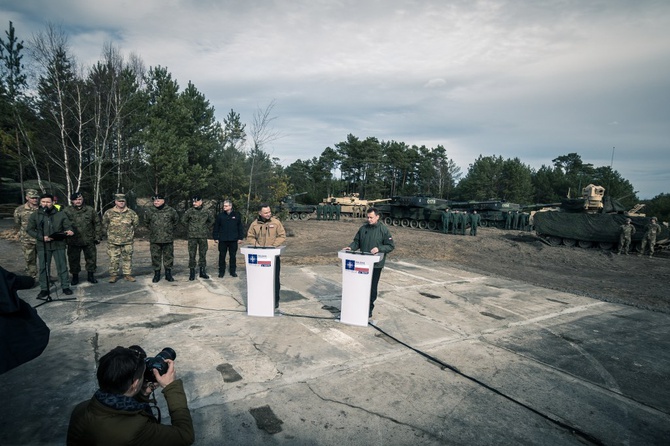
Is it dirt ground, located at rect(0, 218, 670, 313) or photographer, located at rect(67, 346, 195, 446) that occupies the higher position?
photographer, located at rect(67, 346, 195, 446)

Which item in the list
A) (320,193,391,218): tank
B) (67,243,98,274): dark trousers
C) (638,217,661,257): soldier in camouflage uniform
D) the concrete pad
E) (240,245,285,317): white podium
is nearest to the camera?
the concrete pad

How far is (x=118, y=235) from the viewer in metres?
6.67

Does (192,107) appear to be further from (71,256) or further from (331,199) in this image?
(331,199)

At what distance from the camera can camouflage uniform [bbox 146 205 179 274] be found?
6820mm

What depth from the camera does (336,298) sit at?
6387mm

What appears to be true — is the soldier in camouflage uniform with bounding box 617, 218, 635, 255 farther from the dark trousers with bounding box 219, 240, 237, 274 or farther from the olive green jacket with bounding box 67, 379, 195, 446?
the olive green jacket with bounding box 67, 379, 195, 446

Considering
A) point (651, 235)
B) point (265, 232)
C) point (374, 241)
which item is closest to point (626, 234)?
point (651, 235)

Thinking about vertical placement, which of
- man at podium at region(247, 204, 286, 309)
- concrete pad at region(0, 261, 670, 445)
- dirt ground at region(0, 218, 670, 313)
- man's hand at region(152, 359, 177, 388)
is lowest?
dirt ground at region(0, 218, 670, 313)

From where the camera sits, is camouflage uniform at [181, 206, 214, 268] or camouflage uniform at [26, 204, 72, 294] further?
camouflage uniform at [181, 206, 214, 268]

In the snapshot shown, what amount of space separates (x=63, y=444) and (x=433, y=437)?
8.58 feet

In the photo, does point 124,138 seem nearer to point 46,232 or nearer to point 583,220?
point 46,232

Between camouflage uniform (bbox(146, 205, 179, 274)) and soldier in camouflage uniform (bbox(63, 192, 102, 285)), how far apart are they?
0.99 m

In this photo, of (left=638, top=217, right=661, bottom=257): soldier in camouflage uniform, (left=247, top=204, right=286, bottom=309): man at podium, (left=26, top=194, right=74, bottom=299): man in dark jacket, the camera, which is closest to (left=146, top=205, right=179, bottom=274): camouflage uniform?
(left=26, top=194, right=74, bottom=299): man in dark jacket

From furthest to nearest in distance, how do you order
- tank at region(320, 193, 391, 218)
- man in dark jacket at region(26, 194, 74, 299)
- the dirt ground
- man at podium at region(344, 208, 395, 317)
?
tank at region(320, 193, 391, 218) → the dirt ground → man in dark jacket at region(26, 194, 74, 299) → man at podium at region(344, 208, 395, 317)
